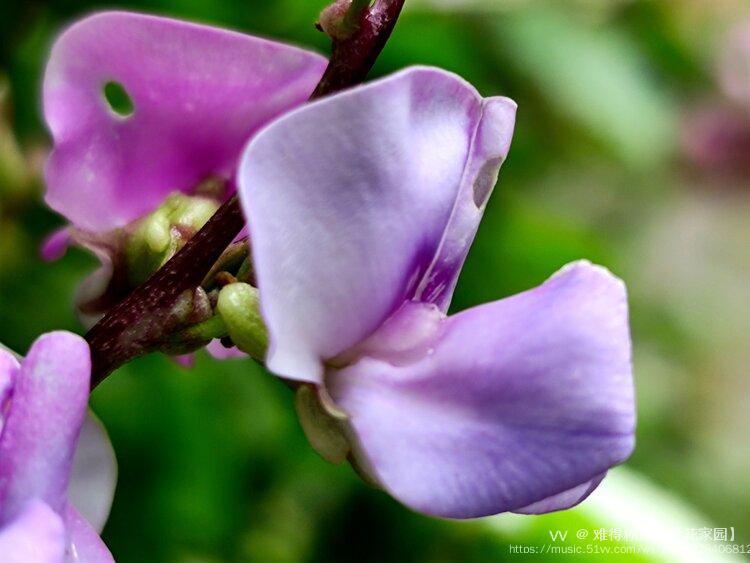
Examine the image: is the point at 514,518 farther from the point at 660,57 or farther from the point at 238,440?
the point at 660,57

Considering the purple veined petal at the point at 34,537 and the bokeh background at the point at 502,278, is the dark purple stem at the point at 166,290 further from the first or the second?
the bokeh background at the point at 502,278

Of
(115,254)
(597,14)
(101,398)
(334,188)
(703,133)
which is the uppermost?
(334,188)

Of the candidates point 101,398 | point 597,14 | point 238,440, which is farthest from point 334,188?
point 597,14

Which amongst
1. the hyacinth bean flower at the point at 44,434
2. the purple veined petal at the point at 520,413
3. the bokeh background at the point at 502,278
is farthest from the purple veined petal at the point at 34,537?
the bokeh background at the point at 502,278

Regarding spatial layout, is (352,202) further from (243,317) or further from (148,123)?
(148,123)

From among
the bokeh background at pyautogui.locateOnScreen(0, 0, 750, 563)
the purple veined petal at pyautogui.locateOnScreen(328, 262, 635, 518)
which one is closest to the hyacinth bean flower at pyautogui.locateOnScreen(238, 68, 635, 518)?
the purple veined petal at pyautogui.locateOnScreen(328, 262, 635, 518)

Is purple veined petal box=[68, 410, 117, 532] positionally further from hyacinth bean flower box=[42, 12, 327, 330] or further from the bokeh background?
the bokeh background
